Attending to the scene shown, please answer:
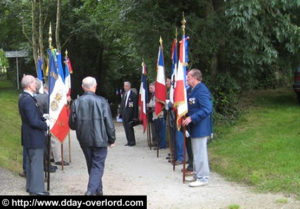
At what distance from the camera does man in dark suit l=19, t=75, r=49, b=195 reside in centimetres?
700

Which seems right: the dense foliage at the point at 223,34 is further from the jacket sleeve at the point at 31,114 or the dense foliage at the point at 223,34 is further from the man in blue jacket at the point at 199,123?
the jacket sleeve at the point at 31,114

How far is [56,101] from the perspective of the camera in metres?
8.39

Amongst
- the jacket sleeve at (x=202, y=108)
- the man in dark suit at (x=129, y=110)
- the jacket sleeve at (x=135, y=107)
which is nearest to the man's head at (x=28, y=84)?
the jacket sleeve at (x=202, y=108)

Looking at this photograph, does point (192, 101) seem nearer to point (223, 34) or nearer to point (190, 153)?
point (190, 153)

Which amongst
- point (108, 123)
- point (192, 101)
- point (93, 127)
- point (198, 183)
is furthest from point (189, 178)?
point (93, 127)

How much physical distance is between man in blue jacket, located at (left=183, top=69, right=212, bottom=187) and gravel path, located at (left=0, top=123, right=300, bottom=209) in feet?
1.01

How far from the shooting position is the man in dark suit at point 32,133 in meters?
7.00

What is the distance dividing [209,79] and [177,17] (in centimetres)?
226

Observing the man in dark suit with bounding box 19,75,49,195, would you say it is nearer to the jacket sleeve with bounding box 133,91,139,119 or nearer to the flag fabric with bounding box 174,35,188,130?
the flag fabric with bounding box 174,35,188,130

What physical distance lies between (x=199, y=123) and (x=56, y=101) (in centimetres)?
270

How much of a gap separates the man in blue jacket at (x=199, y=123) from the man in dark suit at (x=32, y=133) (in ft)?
8.11

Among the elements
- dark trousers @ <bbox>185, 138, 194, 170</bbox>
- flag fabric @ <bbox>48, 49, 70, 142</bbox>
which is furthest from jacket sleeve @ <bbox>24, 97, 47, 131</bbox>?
dark trousers @ <bbox>185, 138, 194, 170</bbox>

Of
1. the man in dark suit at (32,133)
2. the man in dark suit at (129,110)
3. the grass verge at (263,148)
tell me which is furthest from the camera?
the man in dark suit at (129,110)

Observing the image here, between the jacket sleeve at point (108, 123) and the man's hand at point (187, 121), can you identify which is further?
the man's hand at point (187, 121)
